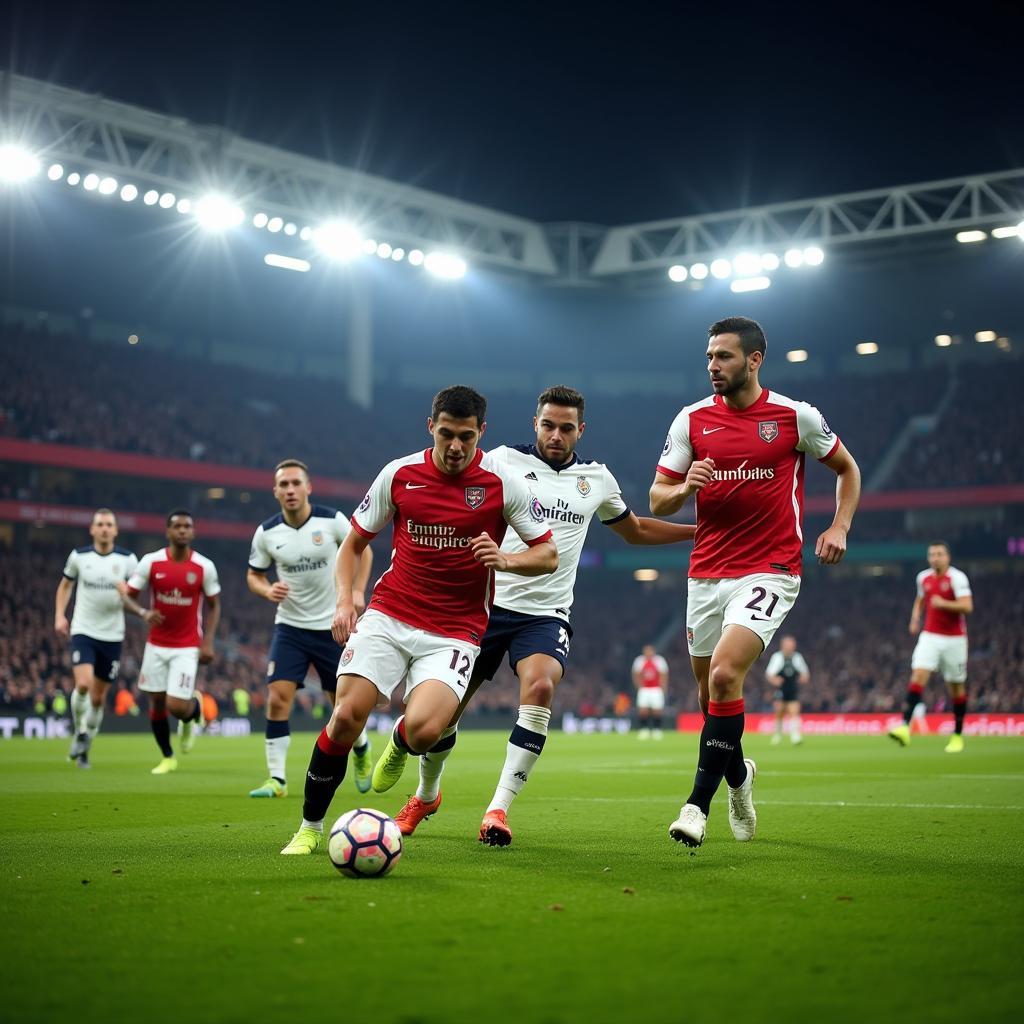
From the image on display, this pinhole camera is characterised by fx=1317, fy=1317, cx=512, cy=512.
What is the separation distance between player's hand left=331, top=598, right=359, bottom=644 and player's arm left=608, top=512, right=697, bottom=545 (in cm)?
196

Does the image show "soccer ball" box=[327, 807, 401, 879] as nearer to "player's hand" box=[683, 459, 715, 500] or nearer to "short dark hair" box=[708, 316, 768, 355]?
"player's hand" box=[683, 459, 715, 500]

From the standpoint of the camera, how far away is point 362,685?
22.1 ft

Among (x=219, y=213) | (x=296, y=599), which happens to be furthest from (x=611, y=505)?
(x=219, y=213)

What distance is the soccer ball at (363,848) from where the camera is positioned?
589 centimetres

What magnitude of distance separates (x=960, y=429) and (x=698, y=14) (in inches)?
1039

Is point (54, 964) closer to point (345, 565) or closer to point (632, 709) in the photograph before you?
point (345, 565)

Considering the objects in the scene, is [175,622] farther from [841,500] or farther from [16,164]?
[16,164]

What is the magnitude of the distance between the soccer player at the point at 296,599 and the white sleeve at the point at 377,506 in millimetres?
4077

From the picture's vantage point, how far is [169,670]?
1416 cm

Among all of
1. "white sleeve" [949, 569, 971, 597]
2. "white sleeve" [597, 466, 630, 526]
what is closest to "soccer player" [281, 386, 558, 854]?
"white sleeve" [597, 466, 630, 526]

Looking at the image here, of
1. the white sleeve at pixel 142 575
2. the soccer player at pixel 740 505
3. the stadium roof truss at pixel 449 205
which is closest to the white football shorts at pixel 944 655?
the white sleeve at pixel 142 575

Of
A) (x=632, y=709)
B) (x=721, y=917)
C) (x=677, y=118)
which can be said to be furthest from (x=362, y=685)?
(x=632, y=709)

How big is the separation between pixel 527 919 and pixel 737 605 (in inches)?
113

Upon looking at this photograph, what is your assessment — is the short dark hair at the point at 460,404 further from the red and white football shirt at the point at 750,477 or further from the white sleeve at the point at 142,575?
the white sleeve at the point at 142,575
